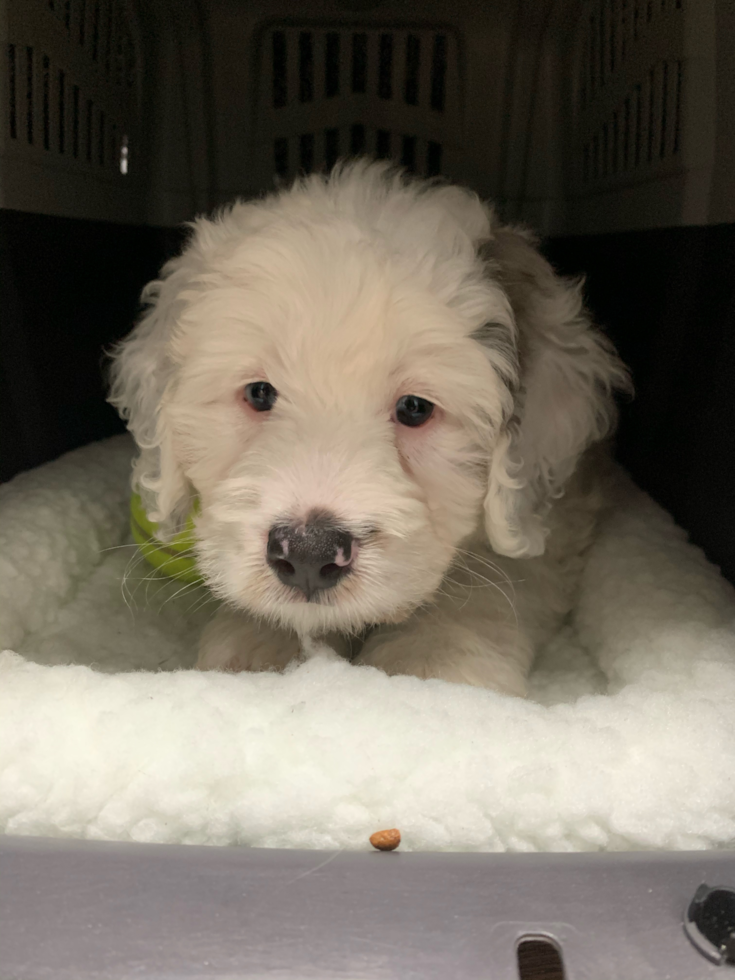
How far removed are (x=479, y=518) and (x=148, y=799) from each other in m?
0.87

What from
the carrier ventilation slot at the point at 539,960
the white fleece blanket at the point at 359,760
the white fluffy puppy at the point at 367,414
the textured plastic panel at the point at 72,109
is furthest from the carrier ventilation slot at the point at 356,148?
the carrier ventilation slot at the point at 539,960

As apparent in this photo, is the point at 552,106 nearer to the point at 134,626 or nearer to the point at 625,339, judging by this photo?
the point at 625,339

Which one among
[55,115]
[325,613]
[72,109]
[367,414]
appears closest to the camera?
[325,613]

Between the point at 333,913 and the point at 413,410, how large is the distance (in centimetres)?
93

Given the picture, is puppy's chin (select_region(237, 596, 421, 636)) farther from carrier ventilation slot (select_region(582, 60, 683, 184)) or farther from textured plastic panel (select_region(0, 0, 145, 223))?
carrier ventilation slot (select_region(582, 60, 683, 184))

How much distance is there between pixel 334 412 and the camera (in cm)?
152

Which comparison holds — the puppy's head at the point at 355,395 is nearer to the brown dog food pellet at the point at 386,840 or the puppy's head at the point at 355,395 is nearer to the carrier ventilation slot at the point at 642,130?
the brown dog food pellet at the point at 386,840

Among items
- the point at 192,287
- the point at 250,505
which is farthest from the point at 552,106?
the point at 250,505

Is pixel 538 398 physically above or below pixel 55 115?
below

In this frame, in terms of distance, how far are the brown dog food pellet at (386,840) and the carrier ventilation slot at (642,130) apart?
75.9 inches

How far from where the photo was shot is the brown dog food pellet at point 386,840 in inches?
40.9

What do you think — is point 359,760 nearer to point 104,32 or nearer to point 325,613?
point 325,613

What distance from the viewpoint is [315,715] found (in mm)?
1208

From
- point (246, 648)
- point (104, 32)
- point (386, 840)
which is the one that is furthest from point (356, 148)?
point (386, 840)
